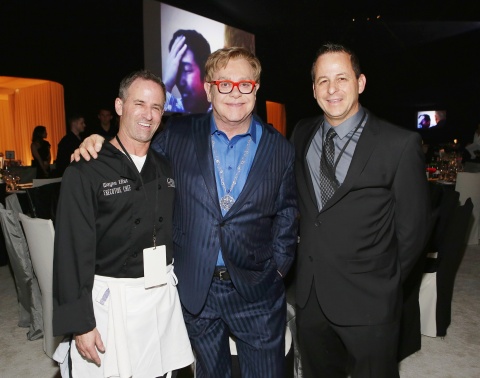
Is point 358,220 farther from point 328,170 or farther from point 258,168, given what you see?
Answer: point 258,168

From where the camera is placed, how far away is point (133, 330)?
64.9 inches

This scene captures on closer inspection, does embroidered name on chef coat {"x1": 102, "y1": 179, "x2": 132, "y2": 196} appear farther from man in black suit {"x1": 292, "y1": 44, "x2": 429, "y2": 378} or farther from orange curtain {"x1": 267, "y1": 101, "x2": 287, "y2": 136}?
orange curtain {"x1": 267, "y1": 101, "x2": 287, "y2": 136}

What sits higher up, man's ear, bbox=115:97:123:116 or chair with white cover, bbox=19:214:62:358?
man's ear, bbox=115:97:123:116

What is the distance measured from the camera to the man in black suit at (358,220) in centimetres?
177

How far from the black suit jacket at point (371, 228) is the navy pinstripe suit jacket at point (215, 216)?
19 centimetres

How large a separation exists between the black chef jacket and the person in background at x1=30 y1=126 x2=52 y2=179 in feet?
23.0

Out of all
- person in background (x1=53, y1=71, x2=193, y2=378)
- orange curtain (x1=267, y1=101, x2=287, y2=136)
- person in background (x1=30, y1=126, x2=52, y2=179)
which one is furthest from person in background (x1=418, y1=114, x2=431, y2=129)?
person in background (x1=53, y1=71, x2=193, y2=378)

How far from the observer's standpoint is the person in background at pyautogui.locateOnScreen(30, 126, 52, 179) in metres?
7.92

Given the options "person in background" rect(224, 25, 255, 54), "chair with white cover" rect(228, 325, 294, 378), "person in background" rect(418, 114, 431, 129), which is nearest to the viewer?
"chair with white cover" rect(228, 325, 294, 378)

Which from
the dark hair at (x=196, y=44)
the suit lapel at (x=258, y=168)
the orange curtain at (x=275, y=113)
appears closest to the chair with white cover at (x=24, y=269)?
the suit lapel at (x=258, y=168)

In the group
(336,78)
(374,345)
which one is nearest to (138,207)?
(336,78)

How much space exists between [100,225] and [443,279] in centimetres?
266

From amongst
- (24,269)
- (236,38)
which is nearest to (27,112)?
(236,38)

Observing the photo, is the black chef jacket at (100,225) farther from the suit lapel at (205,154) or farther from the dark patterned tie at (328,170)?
the dark patterned tie at (328,170)
